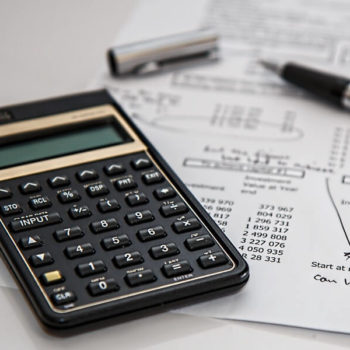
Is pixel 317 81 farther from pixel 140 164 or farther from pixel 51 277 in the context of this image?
pixel 51 277

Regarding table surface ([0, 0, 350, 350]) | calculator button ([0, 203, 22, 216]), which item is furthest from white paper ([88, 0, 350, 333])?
calculator button ([0, 203, 22, 216])

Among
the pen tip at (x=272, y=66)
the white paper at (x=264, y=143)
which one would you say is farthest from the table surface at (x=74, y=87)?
the pen tip at (x=272, y=66)

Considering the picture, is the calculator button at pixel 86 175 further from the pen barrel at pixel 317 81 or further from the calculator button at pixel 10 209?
the pen barrel at pixel 317 81

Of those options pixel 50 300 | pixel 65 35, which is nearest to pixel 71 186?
pixel 50 300

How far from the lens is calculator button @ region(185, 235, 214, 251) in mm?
394

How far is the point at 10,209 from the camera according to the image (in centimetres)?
41

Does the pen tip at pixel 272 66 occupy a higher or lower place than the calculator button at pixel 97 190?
lower

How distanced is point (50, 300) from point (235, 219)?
0.46 ft

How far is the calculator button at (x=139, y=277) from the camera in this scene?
1.21ft

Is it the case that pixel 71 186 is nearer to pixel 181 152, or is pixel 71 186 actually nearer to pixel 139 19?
pixel 181 152

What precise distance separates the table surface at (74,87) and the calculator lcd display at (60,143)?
96 mm

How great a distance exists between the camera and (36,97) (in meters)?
0.59

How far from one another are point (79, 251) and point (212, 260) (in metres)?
0.07

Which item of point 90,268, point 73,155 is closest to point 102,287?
point 90,268
